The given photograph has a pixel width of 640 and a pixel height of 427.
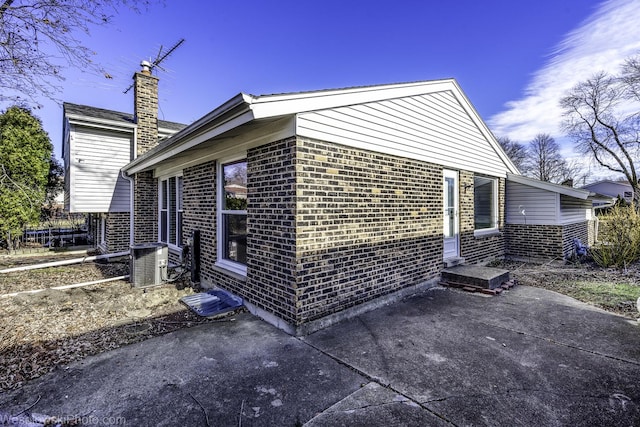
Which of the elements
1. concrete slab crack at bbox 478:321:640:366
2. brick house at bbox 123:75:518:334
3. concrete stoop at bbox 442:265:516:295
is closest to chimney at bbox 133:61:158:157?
brick house at bbox 123:75:518:334

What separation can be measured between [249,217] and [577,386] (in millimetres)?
4232

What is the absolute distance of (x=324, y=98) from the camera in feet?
13.0

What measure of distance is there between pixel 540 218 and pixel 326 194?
26.7 ft

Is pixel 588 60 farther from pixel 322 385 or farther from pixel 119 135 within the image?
pixel 119 135

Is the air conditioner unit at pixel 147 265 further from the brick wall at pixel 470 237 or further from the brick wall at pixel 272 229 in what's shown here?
the brick wall at pixel 470 237

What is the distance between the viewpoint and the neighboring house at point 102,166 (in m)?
9.45

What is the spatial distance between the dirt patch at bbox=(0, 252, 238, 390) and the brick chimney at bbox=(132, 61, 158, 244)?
2.73 meters

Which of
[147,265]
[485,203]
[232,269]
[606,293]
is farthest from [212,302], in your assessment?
[485,203]

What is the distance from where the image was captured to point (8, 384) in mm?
2723

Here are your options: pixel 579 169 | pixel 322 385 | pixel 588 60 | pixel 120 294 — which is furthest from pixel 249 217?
pixel 579 169

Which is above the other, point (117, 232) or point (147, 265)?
point (117, 232)

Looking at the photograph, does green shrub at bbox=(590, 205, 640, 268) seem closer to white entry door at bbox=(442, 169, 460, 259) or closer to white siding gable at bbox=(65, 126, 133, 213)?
white entry door at bbox=(442, 169, 460, 259)

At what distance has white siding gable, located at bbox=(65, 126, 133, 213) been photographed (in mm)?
9477

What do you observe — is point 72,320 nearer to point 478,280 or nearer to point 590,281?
point 478,280
